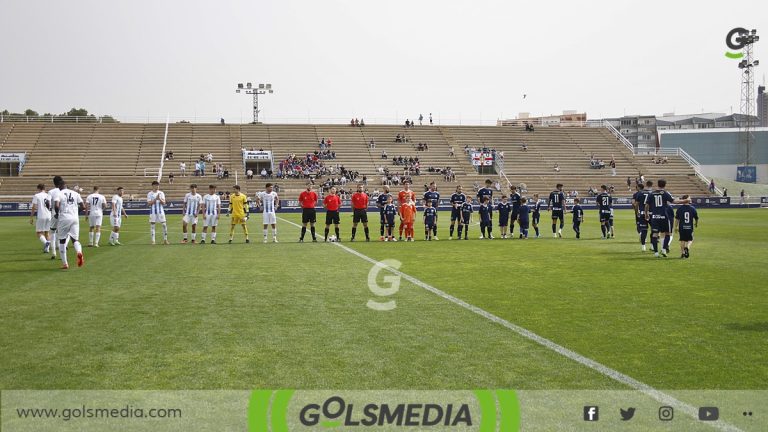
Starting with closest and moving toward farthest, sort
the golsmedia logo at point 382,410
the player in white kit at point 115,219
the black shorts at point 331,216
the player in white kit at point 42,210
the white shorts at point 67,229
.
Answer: the golsmedia logo at point 382,410 < the white shorts at point 67,229 < the player in white kit at point 42,210 < the player in white kit at point 115,219 < the black shorts at point 331,216

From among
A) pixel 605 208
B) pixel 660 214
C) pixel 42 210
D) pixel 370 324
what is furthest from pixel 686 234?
pixel 42 210

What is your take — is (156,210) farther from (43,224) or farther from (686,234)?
(686,234)

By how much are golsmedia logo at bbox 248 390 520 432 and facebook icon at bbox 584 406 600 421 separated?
545 millimetres

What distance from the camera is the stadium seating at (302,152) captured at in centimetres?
6253

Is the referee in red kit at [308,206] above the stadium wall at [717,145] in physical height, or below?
below

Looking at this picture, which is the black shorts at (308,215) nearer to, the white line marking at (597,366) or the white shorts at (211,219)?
the white shorts at (211,219)

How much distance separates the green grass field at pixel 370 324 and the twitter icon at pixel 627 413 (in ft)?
1.95

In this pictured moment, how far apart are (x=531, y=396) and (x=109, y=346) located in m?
4.91

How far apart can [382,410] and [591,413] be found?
1710 millimetres

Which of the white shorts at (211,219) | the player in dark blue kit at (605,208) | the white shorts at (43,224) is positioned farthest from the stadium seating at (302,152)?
the white shorts at (43,224)

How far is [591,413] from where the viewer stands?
5617 millimetres

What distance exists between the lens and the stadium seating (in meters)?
62.5

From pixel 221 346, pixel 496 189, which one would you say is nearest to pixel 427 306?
pixel 221 346

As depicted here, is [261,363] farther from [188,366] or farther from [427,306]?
[427,306]
